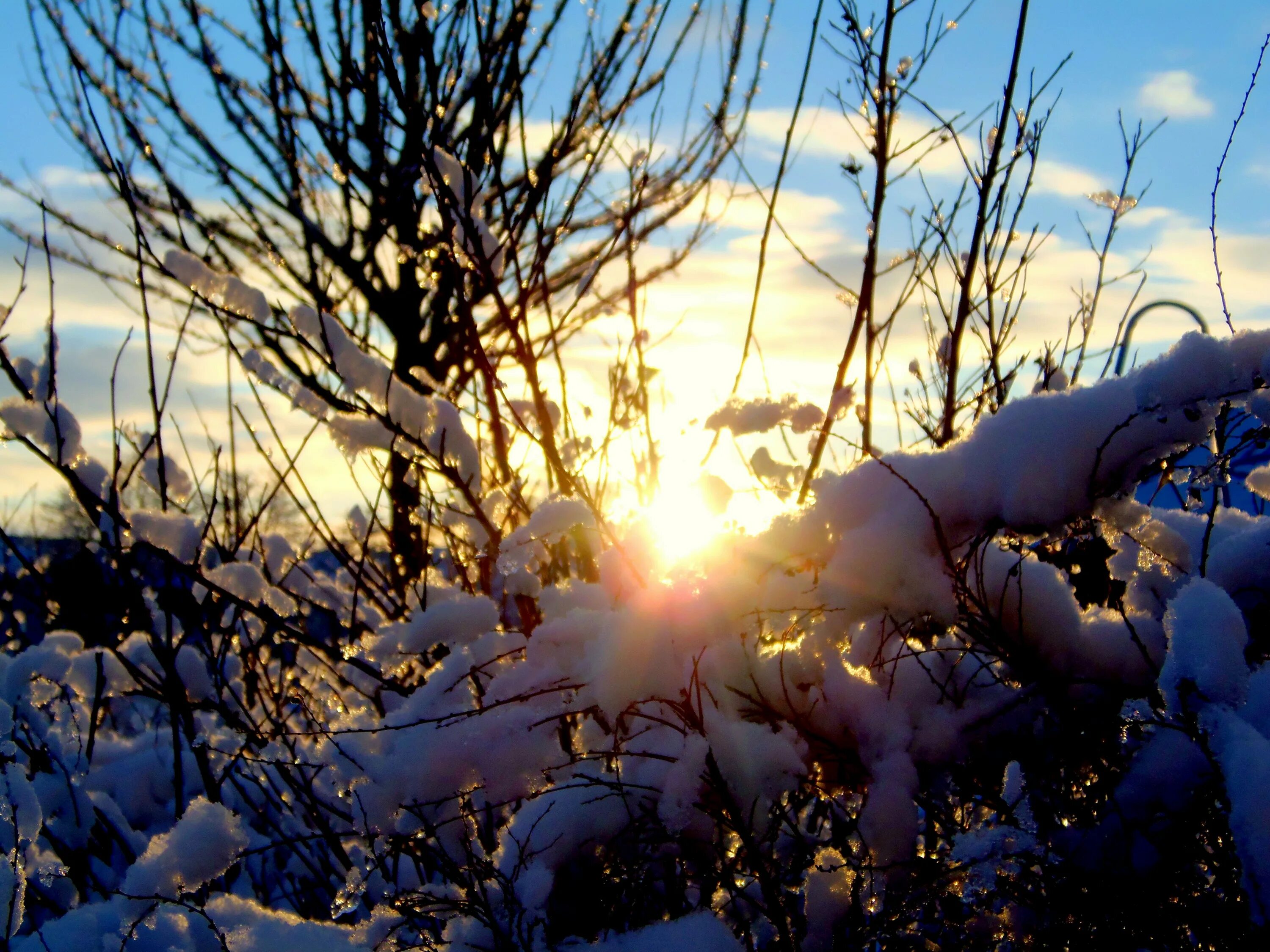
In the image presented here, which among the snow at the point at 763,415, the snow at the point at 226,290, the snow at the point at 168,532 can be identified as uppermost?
the snow at the point at 226,290

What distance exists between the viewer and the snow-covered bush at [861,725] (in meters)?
1.04

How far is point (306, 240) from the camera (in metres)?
3.52

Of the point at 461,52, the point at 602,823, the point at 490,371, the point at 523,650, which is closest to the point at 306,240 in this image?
the point at 461,52

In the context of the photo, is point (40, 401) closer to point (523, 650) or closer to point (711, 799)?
point (523, 650)

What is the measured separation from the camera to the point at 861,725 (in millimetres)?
1238

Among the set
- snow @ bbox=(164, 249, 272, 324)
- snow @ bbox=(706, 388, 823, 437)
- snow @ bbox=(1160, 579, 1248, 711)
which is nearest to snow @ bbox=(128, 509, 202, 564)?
snow @ bbox=(164, 249, 272, 324)

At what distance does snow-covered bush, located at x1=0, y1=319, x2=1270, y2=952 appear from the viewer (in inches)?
41.1

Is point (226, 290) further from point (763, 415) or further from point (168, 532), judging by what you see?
point (763, 415)

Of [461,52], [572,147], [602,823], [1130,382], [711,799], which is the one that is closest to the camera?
[1130,382]

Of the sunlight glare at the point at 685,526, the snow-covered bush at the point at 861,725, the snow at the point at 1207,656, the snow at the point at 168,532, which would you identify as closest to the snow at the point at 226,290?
the snow-covered bush at the point at 861,725

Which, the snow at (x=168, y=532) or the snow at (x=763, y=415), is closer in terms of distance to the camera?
the snow at (x=763, y=415)

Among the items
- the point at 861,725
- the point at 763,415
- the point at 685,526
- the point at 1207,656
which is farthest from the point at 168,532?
the point at 1207,656

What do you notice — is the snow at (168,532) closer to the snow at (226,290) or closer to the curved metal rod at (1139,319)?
the snow at (226,290)

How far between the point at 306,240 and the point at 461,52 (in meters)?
1.80
